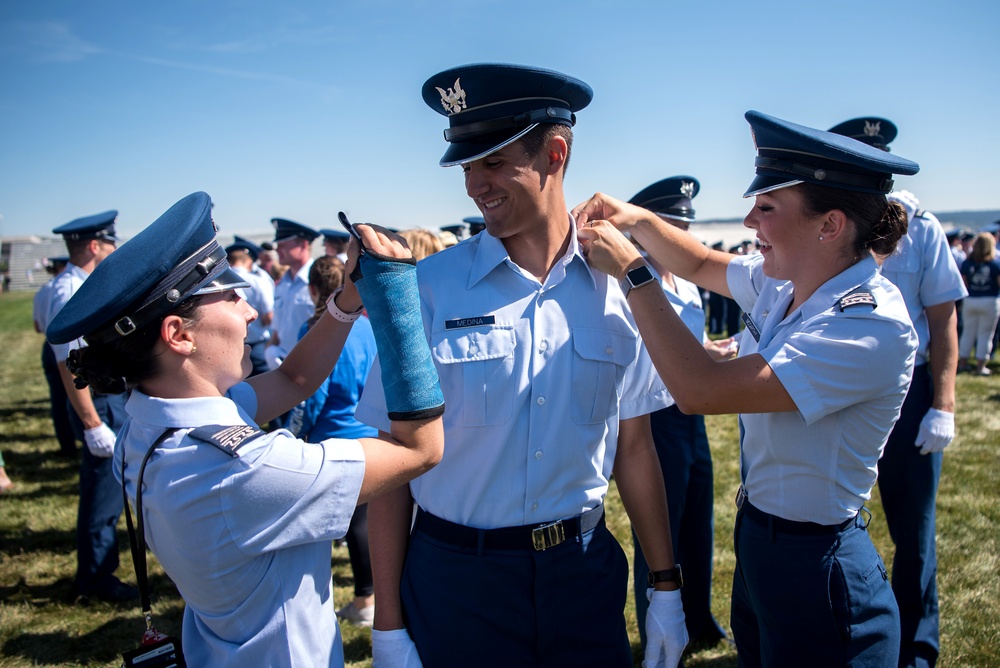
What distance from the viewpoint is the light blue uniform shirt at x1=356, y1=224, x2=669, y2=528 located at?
2135 mm

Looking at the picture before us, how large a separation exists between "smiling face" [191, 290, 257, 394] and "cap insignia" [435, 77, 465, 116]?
941 mm

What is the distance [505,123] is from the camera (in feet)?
7.18

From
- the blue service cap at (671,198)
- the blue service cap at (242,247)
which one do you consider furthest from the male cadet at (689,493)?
the blue service cap at (242,247)

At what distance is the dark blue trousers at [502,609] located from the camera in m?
2.09

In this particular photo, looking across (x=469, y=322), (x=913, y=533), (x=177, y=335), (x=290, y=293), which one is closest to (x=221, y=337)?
(x=177, y=335)

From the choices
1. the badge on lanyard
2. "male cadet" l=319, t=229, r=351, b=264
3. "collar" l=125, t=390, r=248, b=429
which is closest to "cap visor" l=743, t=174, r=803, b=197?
the badge on lanyard

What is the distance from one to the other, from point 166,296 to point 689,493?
338 centimetres

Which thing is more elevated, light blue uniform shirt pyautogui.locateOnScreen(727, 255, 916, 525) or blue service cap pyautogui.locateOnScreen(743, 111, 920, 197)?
blue service cap pyautogui.locateOnScreen(743, 111, 920, 197)

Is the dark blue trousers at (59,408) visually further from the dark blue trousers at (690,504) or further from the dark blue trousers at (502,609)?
the dark blue trousers at (502,609)

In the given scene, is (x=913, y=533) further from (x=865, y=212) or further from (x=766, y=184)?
(x=766, y=184)

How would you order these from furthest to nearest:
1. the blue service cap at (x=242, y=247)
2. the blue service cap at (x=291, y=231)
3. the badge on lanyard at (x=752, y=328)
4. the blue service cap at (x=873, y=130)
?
the blue service cap at (x=242, y=247) < the blue service cap at (x=291, y=231) < the blue service cap at (x=873, y=130) < the badge on lanyard at (x=752, y=328)

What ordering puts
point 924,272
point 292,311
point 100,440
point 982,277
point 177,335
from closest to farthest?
point 177,335 < point 924,272 < point 100,440 < point 292,311 < point 982,277

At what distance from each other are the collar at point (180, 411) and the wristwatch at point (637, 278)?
1.23 metres

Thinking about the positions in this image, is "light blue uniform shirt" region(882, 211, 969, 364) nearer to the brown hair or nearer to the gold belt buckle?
the brown hair
